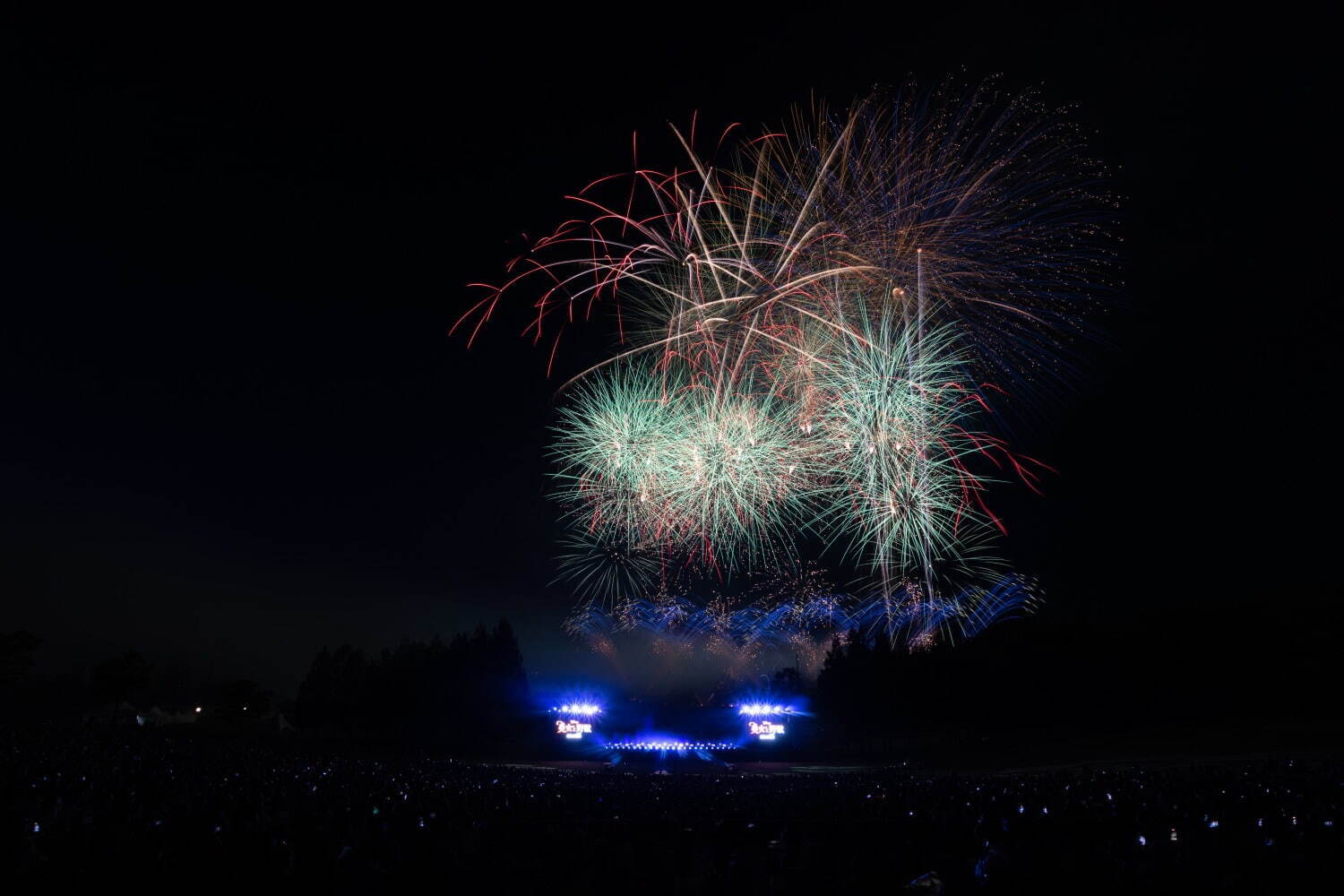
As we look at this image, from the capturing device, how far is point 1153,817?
1381cm

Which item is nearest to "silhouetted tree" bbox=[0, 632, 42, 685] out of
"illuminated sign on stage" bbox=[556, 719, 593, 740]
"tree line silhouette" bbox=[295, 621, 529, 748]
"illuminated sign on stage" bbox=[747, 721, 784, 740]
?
"tree line silhouette" bbox=[295, 621, 529, 748]

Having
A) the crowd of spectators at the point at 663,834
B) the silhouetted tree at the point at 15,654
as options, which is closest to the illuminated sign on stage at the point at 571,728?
the crowd of spectators at the point at 663,834

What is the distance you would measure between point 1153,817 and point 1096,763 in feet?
103

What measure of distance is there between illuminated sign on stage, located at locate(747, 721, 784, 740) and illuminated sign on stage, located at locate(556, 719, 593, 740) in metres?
11.2

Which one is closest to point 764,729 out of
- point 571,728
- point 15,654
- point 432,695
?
point 571,728

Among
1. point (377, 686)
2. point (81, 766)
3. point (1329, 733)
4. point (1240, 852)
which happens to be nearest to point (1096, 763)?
point (1329, 733)

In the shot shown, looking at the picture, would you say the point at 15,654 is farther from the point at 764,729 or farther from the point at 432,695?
the point at 764,729

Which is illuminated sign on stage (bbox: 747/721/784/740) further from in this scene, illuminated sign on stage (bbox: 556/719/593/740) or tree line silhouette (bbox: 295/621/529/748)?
tree line silhouette (bbox: 295/621/529/748)

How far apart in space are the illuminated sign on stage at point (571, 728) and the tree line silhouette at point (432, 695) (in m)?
19.4

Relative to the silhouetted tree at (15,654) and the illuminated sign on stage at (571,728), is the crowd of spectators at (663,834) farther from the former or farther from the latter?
the silhouetted tree at (15,654)

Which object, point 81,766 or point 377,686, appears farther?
point 377,686

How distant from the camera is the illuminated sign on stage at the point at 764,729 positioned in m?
55.4

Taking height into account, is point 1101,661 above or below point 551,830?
above

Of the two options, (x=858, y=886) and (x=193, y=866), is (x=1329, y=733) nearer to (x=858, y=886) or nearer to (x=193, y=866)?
(x=858, y=886)
